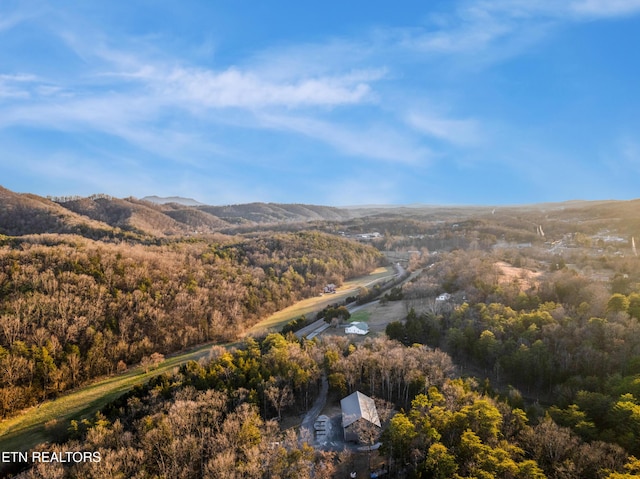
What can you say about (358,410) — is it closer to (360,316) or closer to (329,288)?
(360,316)

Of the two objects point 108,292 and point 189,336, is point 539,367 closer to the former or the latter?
point 189,336

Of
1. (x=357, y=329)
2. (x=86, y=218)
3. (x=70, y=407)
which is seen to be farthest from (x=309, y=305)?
(x=86, y=218)

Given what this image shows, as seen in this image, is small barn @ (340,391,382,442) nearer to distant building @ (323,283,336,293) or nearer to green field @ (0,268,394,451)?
green field @ (0,268,394,451)

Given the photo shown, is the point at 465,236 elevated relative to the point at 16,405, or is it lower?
elevated

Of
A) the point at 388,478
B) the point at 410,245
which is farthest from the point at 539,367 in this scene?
the point at 410,245

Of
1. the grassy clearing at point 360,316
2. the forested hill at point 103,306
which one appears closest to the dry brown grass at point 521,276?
the grassy clearing at point 360,316

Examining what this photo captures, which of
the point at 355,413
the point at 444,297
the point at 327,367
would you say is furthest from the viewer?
the point at 444,297
